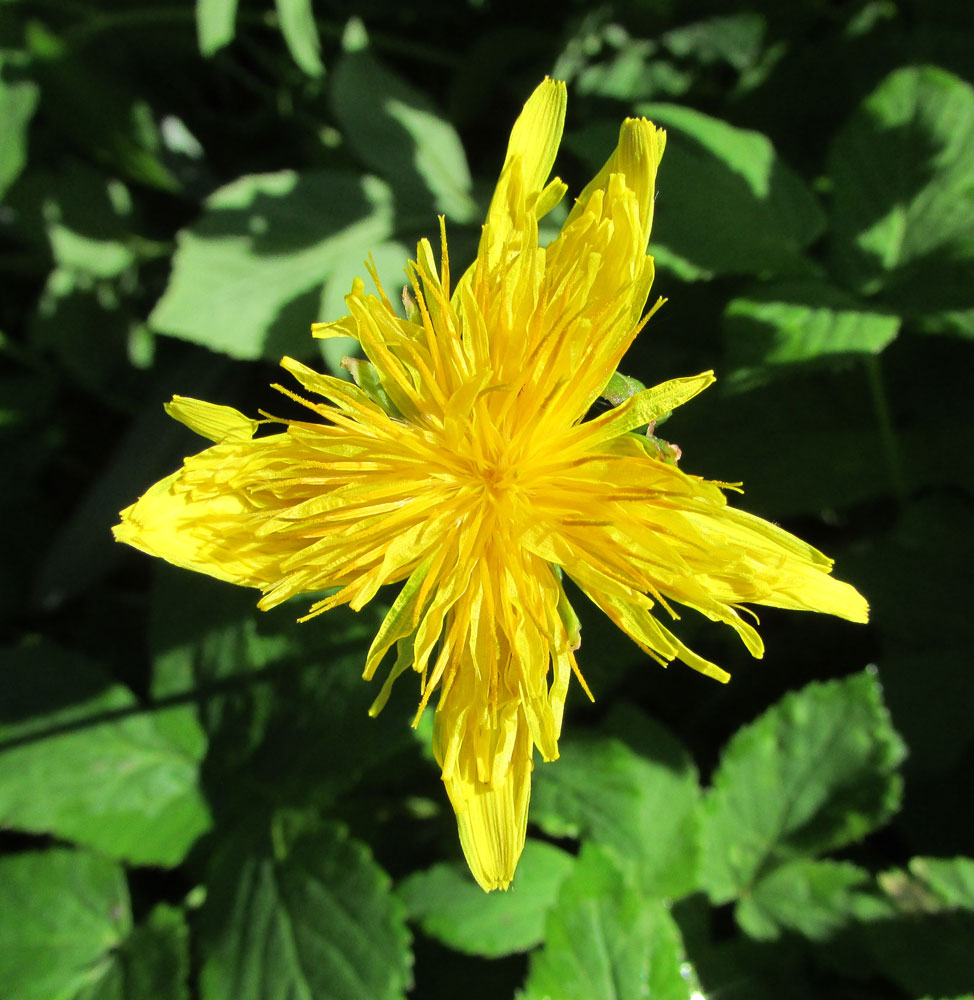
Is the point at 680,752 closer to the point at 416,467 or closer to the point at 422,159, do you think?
the point at 416,467

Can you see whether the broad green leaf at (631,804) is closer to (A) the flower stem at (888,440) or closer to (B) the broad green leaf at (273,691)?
(B) the broad green leaf at (273,691)

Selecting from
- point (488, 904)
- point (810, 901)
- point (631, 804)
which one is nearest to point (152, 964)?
point (488, 904)

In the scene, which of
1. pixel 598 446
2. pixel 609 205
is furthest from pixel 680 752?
pixel 609 205

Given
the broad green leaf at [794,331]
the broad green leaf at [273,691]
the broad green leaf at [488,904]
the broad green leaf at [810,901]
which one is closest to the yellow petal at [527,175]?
the broad green leaf at [794,331]

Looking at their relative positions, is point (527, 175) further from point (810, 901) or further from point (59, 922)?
point (59, 922)

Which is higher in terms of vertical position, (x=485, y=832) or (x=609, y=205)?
(x=609, y=205)

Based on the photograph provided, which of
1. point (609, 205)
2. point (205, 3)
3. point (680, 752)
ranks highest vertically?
point (609, 205)

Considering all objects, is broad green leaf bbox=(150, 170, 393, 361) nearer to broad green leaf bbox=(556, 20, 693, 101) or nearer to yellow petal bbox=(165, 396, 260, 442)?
yellow petal bbox=(165, 396, 260, 442)
